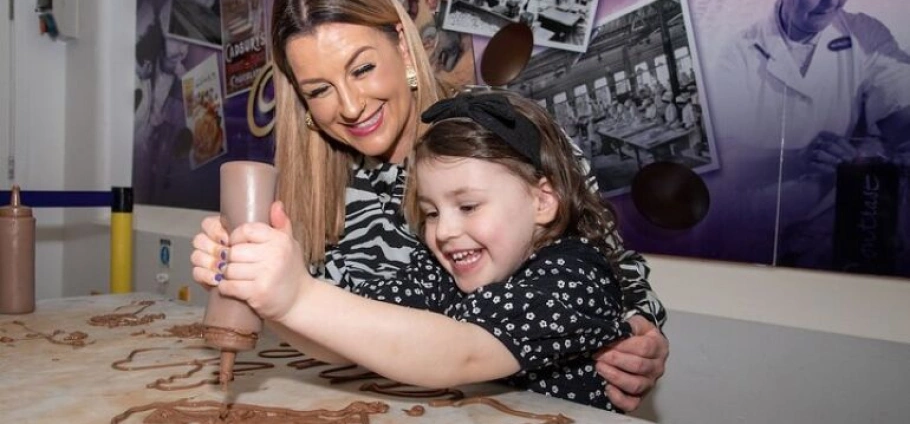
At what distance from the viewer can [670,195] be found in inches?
85.5

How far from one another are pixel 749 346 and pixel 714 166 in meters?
0.46

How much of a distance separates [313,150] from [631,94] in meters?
0.91

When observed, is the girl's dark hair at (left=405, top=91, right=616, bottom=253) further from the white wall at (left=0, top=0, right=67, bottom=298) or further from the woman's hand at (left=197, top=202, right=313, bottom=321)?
the white wall at (left=0, top=0, right=67, bottom=298)

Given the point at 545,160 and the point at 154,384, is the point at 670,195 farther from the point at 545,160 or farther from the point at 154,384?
the point at 154,384

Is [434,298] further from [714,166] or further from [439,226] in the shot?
[714,166]

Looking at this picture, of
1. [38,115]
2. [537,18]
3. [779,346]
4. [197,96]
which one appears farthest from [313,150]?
[38,115]

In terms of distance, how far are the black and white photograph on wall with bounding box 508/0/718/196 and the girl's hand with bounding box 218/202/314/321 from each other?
144 centimetres

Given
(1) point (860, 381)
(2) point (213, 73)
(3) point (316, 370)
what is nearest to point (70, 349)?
(3) point (316, 370)

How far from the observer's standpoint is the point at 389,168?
181 cm

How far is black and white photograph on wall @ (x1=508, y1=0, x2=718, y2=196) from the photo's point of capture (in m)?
2.09

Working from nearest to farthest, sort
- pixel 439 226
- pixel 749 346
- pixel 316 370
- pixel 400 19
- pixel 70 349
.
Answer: pixel 439 226 < pixel 316 370 < pixel 70 349 < pixel 400 19 < pixel 749 346

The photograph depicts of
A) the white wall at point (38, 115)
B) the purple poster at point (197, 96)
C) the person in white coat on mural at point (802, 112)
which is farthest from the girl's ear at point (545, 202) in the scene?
the white wall at point (38, 115)

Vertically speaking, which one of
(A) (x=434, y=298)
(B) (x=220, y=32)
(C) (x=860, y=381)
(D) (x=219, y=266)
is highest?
(B) (x=220, y=32)

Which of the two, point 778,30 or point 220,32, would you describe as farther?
point 220,32
